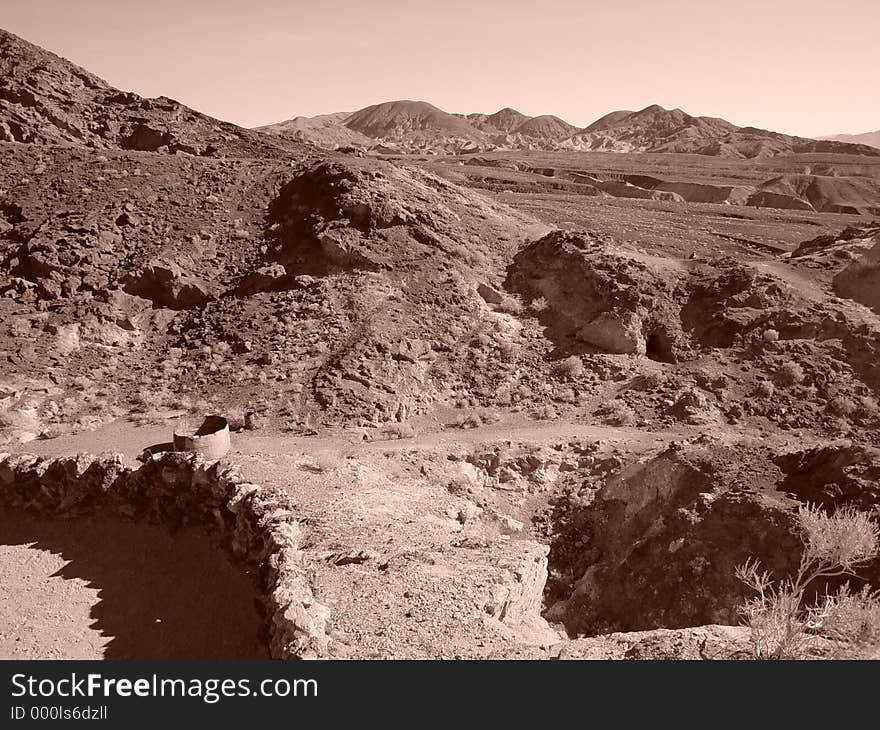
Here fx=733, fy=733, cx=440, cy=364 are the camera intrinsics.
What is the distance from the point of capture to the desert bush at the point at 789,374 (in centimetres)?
1869

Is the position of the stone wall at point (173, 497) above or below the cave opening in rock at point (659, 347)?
below

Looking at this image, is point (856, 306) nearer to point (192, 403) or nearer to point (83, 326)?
point (192, 403)

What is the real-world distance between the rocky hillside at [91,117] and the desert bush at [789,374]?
21095mm

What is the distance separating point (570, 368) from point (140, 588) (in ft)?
37.9

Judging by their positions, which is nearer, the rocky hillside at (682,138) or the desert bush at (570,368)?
the desert bush at (570,368)

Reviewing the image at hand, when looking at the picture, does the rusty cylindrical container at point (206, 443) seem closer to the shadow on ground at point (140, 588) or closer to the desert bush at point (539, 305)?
the shadow on ground at point (140, 588)

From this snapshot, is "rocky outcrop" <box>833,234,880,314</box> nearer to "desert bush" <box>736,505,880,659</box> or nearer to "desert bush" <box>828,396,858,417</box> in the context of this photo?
"desert bush" <box>828,396,858,417</box>

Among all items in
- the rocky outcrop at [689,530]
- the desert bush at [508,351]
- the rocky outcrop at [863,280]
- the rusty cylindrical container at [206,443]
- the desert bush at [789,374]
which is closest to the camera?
the rocky outcrop at [689,530]

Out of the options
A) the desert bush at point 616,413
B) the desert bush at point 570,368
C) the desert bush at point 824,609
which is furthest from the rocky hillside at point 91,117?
the desert bush at point 824,609

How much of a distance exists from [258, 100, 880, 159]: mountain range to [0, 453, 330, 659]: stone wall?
8001 centimetres

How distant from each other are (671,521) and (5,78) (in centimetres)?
3291

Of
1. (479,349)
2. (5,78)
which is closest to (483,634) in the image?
(479,349)

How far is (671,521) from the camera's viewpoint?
13.6 m

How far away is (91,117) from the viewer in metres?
31.9
